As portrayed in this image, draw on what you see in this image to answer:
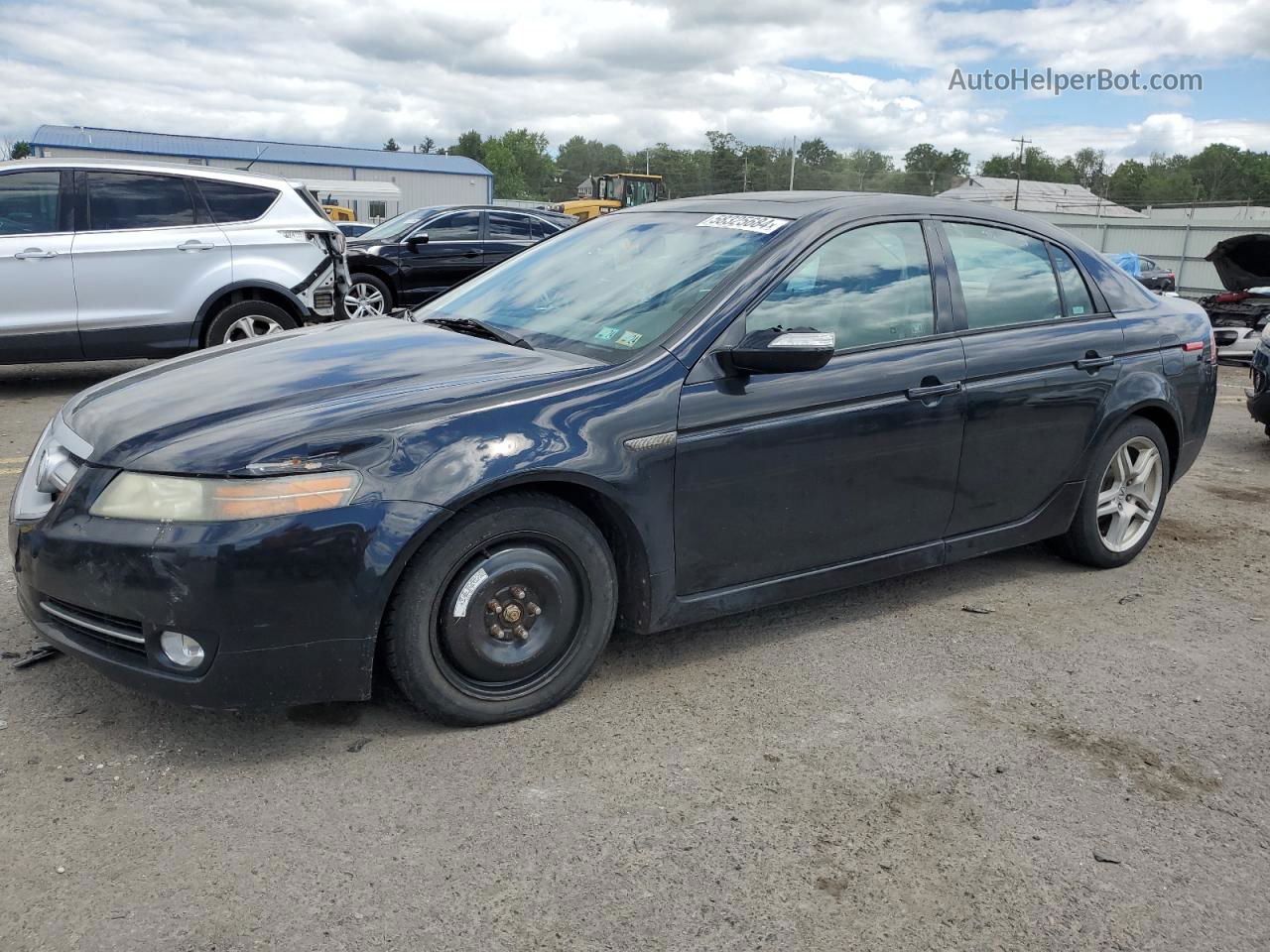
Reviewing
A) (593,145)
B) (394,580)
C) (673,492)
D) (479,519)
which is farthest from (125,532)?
(593,145)

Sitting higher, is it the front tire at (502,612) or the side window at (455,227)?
the side window at (455,227)

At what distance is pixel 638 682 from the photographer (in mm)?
3598

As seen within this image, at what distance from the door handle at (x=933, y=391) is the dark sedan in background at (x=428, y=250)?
8.22m

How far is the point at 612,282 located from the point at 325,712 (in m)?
1.78

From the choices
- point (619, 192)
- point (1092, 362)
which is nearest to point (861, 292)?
point (1092, 362)

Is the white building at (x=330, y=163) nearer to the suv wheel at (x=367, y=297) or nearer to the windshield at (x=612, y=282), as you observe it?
the suv wheel at (x=367, y=297)

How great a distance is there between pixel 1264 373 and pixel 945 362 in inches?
195

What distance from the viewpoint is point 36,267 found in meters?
7.89

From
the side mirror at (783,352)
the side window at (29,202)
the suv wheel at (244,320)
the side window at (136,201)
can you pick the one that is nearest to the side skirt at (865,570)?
the side mirror at (783,352)

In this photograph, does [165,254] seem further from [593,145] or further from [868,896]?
[593,145]

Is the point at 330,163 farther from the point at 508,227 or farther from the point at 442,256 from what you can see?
the point at 442,256

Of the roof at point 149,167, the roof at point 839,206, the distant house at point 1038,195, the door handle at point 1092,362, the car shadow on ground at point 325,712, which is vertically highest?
the distant house at point 1038,195

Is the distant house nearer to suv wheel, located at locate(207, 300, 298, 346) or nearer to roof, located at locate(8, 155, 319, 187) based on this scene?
roof, located at locate(8, 155, 319, 187)

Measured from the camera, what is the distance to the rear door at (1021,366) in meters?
4.09
